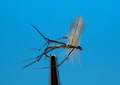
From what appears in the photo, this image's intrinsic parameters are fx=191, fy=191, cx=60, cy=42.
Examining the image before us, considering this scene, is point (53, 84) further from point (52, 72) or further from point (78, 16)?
point (78, 16)

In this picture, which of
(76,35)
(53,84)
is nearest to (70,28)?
(76,35)

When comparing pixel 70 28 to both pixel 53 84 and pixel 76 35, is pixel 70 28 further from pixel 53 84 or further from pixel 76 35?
pixel 53 84

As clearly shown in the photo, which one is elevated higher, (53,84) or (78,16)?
(78,16)

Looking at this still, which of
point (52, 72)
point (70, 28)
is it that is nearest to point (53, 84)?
point (52, 72)

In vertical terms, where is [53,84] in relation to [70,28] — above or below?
below
